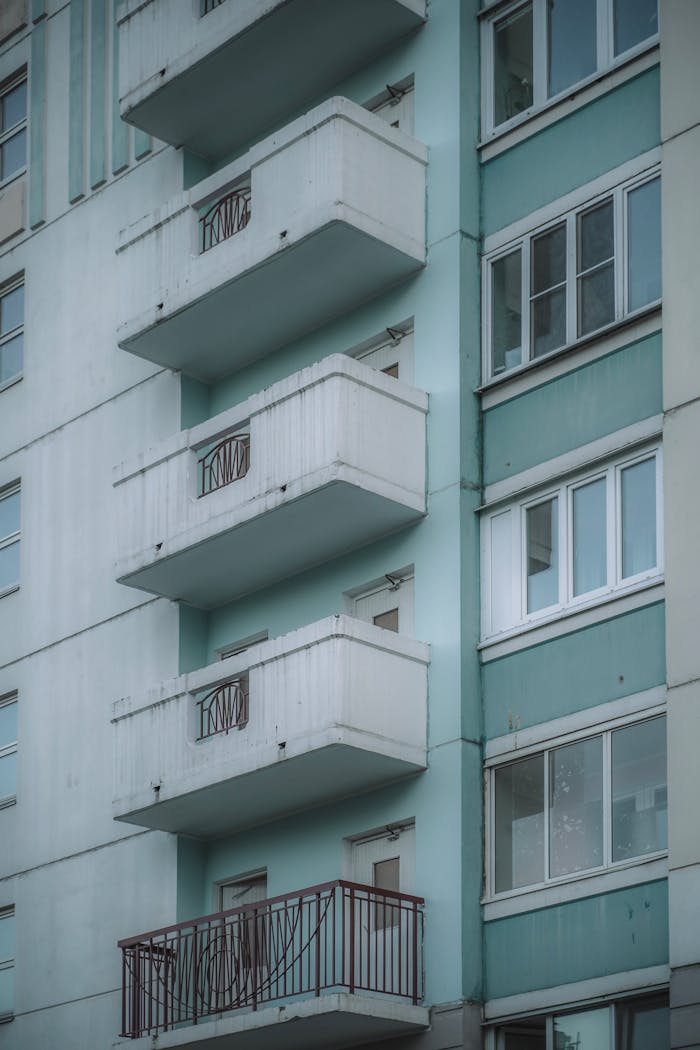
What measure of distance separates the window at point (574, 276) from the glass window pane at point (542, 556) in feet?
5.85

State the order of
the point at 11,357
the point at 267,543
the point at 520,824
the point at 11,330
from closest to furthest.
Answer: the point at 520,824, the point at 267,543, the point at 11,357, the point at 11,330

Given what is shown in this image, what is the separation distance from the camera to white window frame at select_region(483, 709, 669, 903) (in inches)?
811

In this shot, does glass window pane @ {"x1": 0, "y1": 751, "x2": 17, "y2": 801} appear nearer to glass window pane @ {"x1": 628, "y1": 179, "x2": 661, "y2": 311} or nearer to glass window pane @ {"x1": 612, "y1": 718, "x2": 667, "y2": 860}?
glass window pane @ {"x1": 612, "y1": 718, "x2": 667, "y2": 860}

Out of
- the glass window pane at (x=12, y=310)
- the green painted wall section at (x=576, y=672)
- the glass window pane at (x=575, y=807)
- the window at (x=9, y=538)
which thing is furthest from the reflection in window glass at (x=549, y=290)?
the glass window pane at (x=12, y=310)

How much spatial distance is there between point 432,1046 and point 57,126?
1632 centimetres

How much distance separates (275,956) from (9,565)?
31.2 ft

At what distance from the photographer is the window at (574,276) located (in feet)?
73.5

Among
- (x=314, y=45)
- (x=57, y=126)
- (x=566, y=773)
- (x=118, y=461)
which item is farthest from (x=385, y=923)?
(x=57, y=126)

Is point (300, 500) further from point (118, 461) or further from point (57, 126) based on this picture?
point (57, 126)

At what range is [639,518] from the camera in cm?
2162

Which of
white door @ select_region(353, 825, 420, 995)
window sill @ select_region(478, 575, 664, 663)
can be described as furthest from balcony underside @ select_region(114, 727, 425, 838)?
window sill @ select_region(478, 575, 664, 663)

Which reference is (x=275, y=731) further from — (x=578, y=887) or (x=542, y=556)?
(x=578, y=887)

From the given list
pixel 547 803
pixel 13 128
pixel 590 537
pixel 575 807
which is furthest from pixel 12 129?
pixel 575 807

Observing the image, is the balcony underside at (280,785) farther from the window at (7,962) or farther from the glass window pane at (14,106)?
the glass window pane at (14,106)
